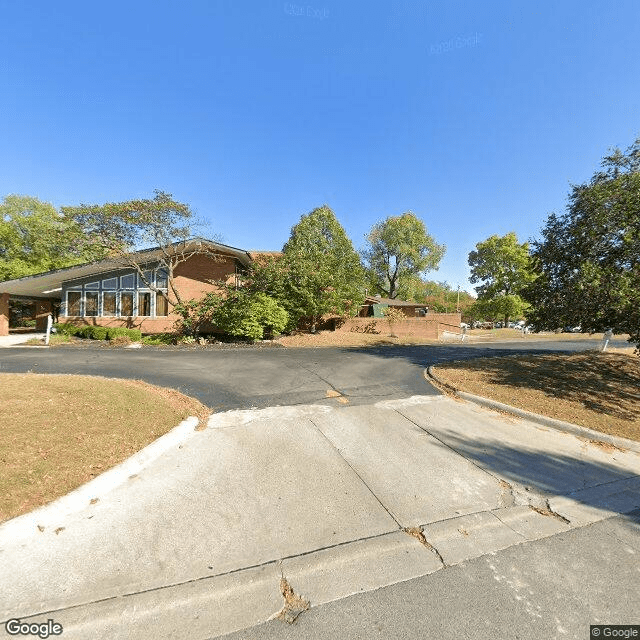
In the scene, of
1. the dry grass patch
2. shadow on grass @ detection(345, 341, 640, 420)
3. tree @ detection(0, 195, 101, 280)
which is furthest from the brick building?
shadow on grass @ detection(345, 341, 640, 420)

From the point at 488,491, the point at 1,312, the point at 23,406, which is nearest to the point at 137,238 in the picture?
the point at 1,312

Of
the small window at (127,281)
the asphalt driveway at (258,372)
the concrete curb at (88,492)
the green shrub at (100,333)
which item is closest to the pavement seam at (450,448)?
the asphalt driveway at (258,372)

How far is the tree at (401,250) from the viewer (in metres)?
32.4

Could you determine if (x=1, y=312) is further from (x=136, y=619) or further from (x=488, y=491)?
(x=488, y=491)

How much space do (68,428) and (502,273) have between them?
3698 cm

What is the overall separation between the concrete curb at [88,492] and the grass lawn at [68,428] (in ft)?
0.36

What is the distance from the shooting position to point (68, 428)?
4.15m

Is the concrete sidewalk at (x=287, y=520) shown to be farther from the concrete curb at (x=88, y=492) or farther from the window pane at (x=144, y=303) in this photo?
the window pane at (x=144, y=303)

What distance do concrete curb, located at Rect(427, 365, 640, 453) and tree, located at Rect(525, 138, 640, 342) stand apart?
352cm

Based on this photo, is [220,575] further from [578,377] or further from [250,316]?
[250,316]

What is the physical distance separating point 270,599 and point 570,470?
4.37 m

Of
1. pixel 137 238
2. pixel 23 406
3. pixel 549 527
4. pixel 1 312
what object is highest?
pixel 137 238

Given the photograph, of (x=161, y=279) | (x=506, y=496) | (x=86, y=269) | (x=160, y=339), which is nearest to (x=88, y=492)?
(x=506, y=496)

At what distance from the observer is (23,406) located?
188 inches
